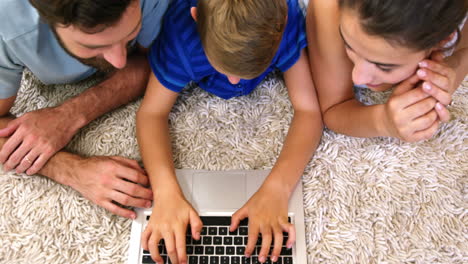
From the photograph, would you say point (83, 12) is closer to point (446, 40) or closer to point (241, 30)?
point (241, 30)

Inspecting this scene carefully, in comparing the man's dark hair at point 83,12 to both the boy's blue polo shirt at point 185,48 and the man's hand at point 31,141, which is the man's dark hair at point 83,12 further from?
the man's hand at point 31,141

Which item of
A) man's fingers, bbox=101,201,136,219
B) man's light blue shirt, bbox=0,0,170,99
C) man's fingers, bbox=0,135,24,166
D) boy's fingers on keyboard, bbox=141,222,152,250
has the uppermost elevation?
man's light blue shirt, bbox=0,0,170,99

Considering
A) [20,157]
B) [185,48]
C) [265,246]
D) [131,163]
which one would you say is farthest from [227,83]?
[20,157]

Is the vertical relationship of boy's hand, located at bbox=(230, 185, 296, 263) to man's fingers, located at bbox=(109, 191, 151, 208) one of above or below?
below

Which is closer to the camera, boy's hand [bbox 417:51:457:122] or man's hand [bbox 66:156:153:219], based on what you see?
boy's hand [bbox 417:51:457:122]

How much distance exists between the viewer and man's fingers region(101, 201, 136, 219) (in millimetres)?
925

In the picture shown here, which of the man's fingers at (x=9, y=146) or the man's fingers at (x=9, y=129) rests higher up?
the man's fingers at (x=9, y=129)

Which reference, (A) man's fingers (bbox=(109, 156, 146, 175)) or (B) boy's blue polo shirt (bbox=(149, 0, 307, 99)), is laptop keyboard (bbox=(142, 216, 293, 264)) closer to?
(A) man's fingers (bbox=(109, 156, 146, 175))

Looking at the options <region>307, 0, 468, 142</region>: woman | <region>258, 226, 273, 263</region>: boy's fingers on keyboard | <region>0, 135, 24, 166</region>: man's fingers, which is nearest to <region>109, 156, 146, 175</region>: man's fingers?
<region>0, 135, 24, 166</region>: man's fingers

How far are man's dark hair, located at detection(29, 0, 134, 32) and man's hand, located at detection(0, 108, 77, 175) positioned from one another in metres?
0.37

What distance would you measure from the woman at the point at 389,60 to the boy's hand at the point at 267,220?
9.4 inches

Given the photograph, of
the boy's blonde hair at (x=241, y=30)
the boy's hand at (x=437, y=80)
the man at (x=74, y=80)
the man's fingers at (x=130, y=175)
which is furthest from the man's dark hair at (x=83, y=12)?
the boy's hand at (x=437, y=80)

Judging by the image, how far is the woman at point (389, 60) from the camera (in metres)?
0.69

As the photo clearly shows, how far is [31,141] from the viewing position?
0.97 metres
